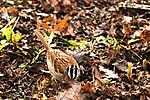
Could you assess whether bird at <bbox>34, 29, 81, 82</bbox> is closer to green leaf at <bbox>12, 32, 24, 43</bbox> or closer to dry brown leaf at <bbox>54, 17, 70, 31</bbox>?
green leaf at <bbox>12, 32, 24, 43</bbox>

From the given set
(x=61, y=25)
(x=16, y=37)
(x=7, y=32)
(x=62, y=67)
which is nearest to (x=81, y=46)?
(x=61, y=25)

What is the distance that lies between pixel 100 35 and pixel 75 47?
533 mm

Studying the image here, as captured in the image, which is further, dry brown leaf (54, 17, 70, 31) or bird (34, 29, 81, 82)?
dry brown leaf (54, 17, 70, 31)

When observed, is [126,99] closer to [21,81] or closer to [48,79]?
[48,79]

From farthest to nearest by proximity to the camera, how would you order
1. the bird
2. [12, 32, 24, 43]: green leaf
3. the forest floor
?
[12, 32, 24, 43]: green leaf
the forest floor
the bird

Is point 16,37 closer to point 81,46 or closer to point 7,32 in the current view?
point 7,32

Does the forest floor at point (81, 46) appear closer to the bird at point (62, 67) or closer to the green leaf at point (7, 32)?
the green leaf at point (7, 32)

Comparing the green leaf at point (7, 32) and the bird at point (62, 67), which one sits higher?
the green leaf at point (7, 32)

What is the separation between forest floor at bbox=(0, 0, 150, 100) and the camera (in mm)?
4246

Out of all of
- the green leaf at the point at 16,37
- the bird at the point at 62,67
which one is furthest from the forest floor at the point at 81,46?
the bird at the point at 62,67

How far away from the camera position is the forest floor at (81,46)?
4.25 m

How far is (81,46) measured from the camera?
16.5 ft

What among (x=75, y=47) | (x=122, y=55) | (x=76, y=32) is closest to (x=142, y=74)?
(x=122, y=55)

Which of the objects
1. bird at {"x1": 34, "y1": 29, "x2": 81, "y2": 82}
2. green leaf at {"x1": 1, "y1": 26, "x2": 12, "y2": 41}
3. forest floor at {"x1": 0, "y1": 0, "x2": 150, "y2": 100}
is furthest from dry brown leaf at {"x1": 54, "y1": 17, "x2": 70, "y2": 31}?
bird at {"x1": 34, "y1": 29, "x2": 81, "y2": 82}
